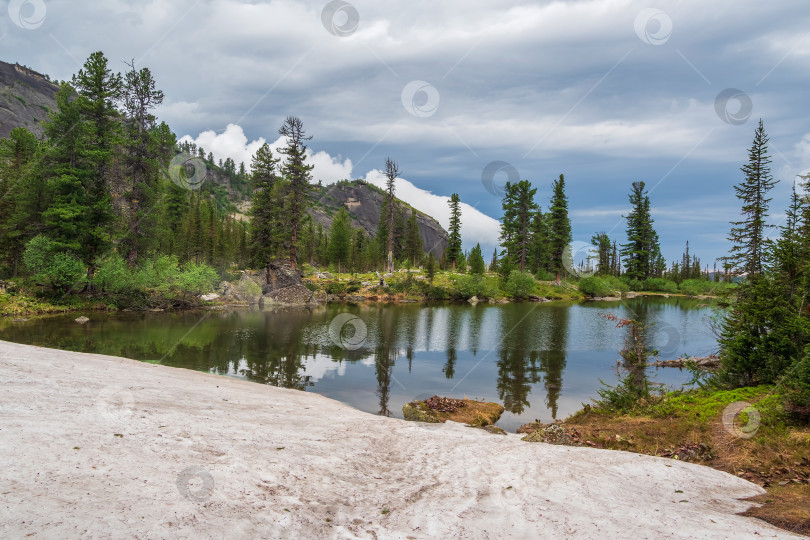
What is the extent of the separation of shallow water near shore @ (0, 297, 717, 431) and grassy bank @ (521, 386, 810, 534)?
364cm

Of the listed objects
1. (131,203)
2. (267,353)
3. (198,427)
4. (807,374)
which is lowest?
(267,353)

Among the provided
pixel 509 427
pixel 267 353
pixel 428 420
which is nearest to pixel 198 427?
pixel 428 420

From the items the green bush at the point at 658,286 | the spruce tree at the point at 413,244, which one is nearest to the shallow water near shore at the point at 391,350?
the green bush at the point at 658,286

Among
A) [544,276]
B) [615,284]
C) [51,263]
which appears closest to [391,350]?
[51,263]

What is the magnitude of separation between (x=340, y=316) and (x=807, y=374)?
40.7 metres

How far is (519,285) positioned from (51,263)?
67.6m

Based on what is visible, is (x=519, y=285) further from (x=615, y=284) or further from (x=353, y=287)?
(x=353, y=287)

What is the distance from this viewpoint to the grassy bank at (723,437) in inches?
289

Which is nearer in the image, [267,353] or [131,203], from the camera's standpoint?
[267,353]

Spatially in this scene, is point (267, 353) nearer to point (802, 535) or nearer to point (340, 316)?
point (340, 316)

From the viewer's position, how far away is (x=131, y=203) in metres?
44.8

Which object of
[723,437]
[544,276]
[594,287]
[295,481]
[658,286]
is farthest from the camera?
[658,286]

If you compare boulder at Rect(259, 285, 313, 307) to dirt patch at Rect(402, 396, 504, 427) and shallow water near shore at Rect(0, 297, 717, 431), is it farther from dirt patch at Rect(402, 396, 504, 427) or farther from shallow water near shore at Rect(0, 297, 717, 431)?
dirt patch at Rect(402, 396, 504, 427)

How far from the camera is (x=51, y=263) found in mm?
38062
